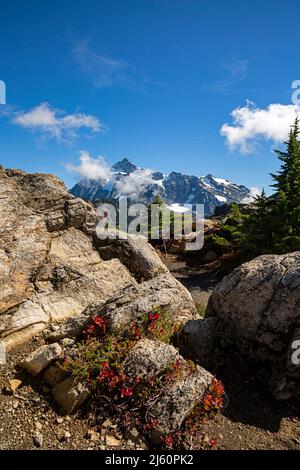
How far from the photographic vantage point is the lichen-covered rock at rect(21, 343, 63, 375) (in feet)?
26.5

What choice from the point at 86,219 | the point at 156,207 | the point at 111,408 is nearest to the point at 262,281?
the point at 111,408

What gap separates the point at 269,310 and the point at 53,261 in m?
7.67

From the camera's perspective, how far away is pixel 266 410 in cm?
784

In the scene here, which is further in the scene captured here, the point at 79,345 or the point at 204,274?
the point at 204,274

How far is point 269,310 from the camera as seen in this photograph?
8.84 m

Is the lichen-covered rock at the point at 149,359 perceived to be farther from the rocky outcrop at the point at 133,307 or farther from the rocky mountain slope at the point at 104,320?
the rocky outcrop at the point at 133,307

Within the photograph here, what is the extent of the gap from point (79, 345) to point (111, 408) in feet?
5.76

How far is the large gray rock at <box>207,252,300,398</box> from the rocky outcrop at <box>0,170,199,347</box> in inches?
66.6

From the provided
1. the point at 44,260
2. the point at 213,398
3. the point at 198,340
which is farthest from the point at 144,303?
the point at 44,260

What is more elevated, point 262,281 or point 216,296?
point 262,281

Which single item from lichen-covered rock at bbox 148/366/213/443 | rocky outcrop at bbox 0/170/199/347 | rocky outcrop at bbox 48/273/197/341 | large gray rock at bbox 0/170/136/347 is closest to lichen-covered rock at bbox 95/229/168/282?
rocky outcrop at bbox 0/170/199/347

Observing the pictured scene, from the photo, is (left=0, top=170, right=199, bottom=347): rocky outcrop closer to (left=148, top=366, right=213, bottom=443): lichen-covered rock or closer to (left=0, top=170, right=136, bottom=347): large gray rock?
(left=0, top=170, right=136, bottom=347): large gray rock

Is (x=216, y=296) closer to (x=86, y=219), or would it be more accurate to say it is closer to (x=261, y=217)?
(x=86, y=219)
